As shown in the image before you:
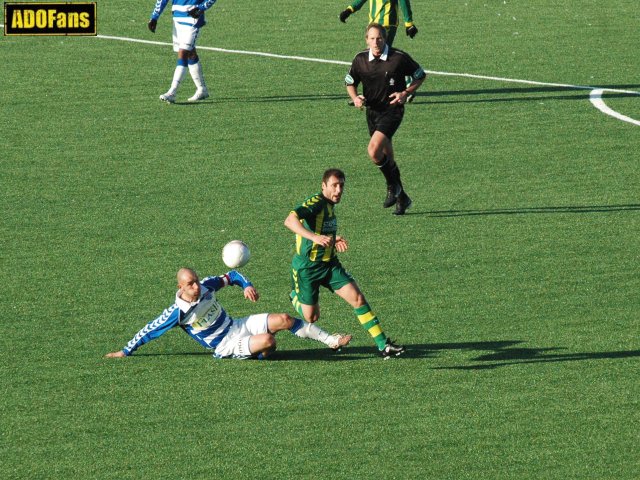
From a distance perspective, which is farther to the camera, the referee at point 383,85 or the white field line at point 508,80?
the white field line at point 508,80

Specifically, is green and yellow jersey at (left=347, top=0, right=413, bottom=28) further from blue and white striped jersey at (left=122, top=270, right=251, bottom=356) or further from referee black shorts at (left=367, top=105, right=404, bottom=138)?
blue and white striped jersey at (left=122, top=270, right=251, bottom=356)

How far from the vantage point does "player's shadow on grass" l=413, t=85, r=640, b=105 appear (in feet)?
78.4

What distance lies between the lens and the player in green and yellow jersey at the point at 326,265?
12.8 m

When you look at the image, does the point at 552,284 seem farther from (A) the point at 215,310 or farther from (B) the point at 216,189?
(B) the point at 216,189

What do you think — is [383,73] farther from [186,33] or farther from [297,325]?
[186,33]

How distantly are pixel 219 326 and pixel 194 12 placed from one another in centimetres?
1100

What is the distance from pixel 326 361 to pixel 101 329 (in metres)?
2.52

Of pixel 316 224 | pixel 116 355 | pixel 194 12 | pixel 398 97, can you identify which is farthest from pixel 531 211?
pixel 194 12

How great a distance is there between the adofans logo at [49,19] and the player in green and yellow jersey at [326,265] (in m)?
17.5

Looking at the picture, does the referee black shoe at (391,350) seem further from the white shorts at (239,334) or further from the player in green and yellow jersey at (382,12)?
the player in green and yellow jersey at (382,12)

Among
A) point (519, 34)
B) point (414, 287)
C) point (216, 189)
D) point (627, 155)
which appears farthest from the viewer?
point (519, 34)

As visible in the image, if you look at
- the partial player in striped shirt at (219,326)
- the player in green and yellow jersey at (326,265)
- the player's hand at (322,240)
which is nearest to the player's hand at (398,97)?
the player in green and yellow jersey at (326,265)

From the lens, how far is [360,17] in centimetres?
3048

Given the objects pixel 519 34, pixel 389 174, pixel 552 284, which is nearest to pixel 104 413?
pixel 552 284
